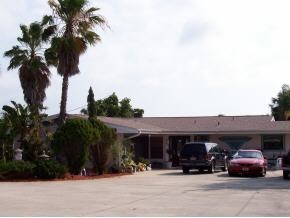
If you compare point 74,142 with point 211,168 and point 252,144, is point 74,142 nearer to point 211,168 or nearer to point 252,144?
point 211,168

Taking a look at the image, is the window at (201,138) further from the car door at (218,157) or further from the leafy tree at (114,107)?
the leafy tree at (114,107)

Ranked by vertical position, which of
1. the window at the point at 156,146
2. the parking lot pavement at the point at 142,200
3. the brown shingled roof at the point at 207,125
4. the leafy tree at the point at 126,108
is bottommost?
the parking lot pavement at the point at 142,200

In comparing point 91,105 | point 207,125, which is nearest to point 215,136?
point 207,125

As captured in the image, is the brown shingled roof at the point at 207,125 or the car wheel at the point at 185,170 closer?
the car wheel at the point at 185,170

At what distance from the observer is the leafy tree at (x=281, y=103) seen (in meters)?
71.0

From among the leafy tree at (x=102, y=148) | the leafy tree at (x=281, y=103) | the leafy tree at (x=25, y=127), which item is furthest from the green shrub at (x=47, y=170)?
the leafy tree at (x=281, y=103)

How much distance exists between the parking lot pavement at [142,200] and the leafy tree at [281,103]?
50663mm

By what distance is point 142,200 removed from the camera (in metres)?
16.8

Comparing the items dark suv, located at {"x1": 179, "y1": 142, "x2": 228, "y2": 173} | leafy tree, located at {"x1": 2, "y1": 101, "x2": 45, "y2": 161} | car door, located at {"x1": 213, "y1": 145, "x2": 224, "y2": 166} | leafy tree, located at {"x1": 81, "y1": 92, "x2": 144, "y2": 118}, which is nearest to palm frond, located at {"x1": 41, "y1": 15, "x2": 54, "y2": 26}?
leafy tree, located at {"x1": 2, "y1": 101, "x2": 45, "y2": 161}

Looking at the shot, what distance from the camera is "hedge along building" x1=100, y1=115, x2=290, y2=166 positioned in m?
40.1

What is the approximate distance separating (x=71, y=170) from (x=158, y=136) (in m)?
15.0

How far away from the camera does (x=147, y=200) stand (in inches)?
662

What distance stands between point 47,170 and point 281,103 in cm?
5242

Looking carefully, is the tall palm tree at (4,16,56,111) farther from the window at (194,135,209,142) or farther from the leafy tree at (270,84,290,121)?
the leafy tree at (270,84,290,121)
